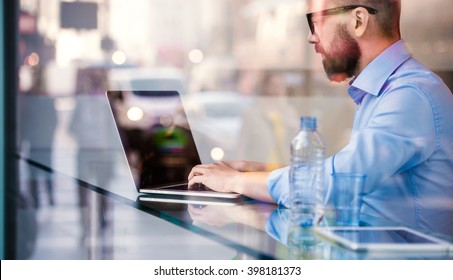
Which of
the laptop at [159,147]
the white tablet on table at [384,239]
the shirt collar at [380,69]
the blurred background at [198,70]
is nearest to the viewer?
the white tablet on table at [384,239]

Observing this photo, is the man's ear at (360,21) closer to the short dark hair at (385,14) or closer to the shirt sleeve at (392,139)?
the short dark hair at (385,14)

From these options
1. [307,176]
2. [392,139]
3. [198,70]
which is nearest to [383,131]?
[392,139]

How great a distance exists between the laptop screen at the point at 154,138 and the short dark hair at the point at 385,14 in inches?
28.6

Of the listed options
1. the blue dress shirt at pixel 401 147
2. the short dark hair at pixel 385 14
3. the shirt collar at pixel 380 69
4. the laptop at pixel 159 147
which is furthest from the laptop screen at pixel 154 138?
the short dark hair at pixel 385 14

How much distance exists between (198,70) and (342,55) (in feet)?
8.76

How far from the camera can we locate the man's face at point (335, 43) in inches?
108

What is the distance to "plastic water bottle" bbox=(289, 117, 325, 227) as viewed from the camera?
74.9 inches

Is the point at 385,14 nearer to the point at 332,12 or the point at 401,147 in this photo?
the point at 332,12

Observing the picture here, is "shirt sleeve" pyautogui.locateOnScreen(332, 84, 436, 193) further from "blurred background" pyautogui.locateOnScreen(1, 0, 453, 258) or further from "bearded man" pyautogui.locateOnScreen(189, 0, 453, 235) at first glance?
"blurred background" pyautogui.locateOnScreen(1, 0, 453, 258)

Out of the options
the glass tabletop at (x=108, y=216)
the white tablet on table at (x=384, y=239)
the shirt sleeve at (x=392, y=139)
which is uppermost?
the shirt sleeve at (x=392, y=139)

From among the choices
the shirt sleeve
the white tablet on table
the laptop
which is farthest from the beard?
the white tablet on table

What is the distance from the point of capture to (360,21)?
266cm

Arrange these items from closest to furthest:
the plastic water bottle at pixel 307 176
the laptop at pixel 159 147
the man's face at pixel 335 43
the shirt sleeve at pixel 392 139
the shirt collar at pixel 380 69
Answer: the plastic water bottle at pixel 307 176 → the shirt sleeve at pixel 392 139 → the laptop at pixel 159 147 → the shirt collar at pixel 380 69 → the man's face at pixel 335 43

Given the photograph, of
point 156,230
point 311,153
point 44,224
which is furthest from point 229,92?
point 311,153
